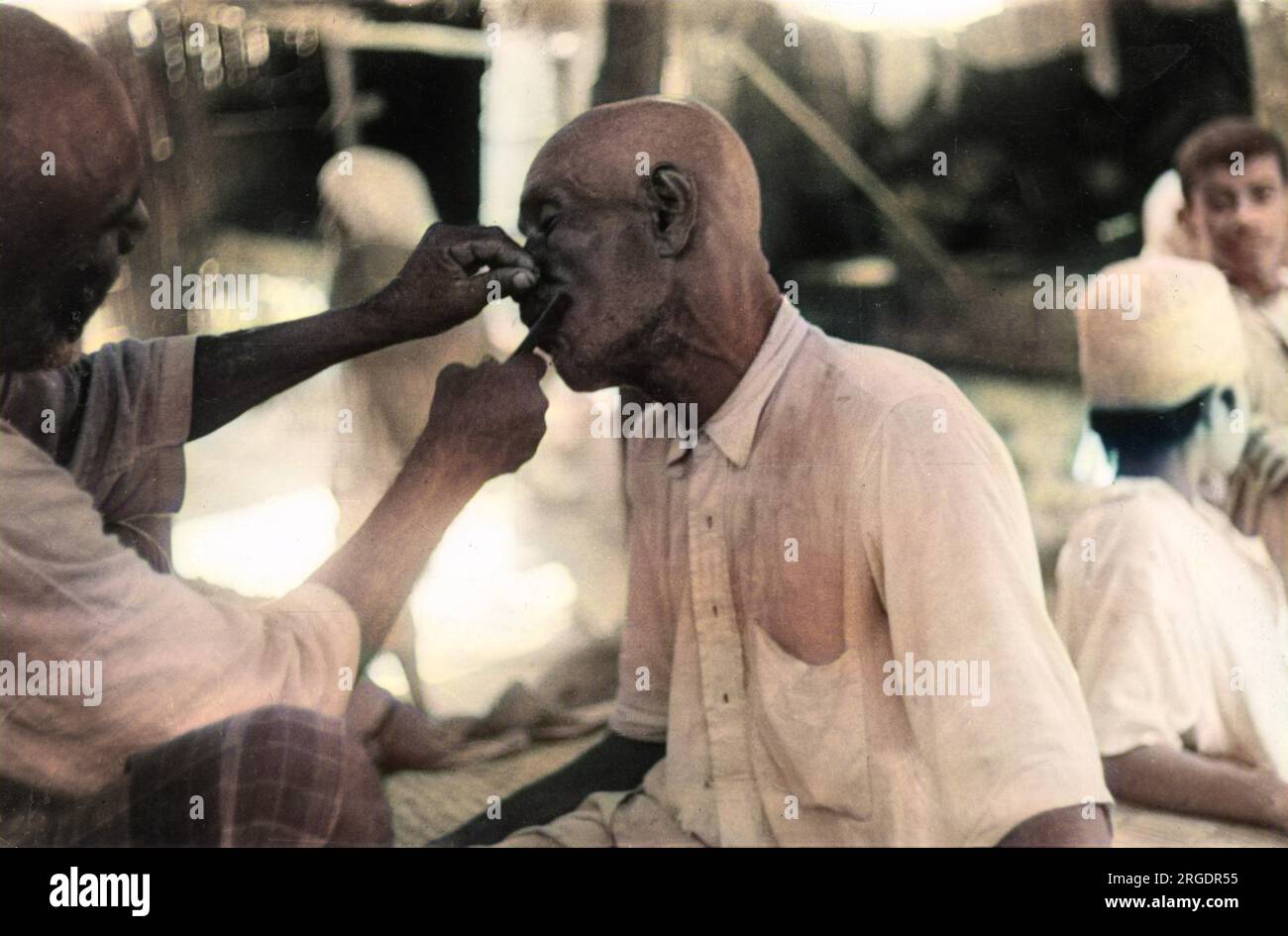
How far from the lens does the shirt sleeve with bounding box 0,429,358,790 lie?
345 centimetres

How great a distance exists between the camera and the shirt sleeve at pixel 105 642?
3.45 m

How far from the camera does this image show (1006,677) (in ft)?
10.9

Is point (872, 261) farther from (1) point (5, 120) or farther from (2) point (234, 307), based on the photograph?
(1) point (5, 120)

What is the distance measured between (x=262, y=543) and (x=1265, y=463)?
8.55ft

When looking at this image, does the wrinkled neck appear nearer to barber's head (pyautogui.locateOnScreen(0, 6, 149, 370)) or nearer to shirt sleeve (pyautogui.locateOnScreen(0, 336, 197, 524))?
shirt sleeve (pyautogui.locateOnScreen(0, 336, 197, 524))

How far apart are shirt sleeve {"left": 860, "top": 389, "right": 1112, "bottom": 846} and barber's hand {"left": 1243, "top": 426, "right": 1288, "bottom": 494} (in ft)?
2.35

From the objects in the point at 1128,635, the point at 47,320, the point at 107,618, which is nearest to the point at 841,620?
the point at 1128,635

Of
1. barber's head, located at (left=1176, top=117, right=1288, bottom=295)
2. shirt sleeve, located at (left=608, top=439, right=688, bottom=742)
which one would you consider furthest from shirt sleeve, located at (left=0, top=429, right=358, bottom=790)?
barber's head, located at (left=1176, top=117, right=1288, bottom=295)

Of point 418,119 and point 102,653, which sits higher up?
point 418,119

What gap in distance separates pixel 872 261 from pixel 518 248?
3.00 ft

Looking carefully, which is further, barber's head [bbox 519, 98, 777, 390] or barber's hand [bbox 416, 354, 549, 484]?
barber's hand [bbox 416, 354, 549, 484]

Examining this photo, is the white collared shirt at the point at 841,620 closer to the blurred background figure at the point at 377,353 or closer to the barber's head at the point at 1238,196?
the blurred background figure at the point at 377,353

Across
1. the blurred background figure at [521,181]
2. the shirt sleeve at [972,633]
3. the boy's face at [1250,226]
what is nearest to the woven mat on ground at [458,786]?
the blurred background figure at [521,181]

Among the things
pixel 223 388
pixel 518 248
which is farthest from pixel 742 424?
pixel 223 388
